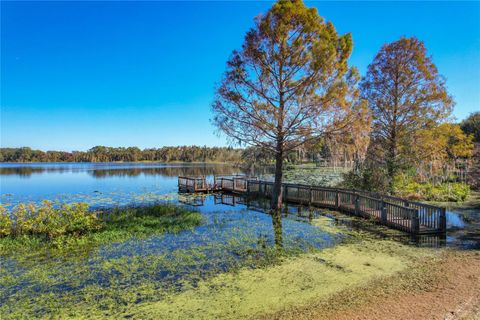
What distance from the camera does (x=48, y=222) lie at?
32.0 ft

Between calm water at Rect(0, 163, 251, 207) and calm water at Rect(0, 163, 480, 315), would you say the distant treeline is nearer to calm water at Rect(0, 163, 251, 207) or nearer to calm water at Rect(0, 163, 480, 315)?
calm water at Rect(0, 163, 251, 207)

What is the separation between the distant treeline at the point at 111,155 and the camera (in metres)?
139

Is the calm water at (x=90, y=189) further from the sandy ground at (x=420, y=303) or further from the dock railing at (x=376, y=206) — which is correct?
the sandy ground at (x=420, y=303)

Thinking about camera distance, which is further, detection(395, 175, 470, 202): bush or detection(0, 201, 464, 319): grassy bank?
detection(395, 175, 470, 202): bush

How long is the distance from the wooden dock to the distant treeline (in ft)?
368

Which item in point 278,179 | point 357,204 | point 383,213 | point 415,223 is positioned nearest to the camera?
point 415,223

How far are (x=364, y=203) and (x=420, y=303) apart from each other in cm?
846

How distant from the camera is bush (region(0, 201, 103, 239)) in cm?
941

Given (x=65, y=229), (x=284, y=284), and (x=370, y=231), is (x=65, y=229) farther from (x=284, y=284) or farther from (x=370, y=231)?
(x=370, y=231)

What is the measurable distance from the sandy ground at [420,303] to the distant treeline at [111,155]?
420ft

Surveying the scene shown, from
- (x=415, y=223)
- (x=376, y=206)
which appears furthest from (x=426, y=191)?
(x=415, y=223)

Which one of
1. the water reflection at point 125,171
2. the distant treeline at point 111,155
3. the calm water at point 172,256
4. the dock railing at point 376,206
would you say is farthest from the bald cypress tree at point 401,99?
the distant treeline at point 111,155

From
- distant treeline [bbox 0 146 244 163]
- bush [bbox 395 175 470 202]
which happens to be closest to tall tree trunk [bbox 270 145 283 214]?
bush [bbox 395 175 470 202]

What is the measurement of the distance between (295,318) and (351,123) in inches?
404
